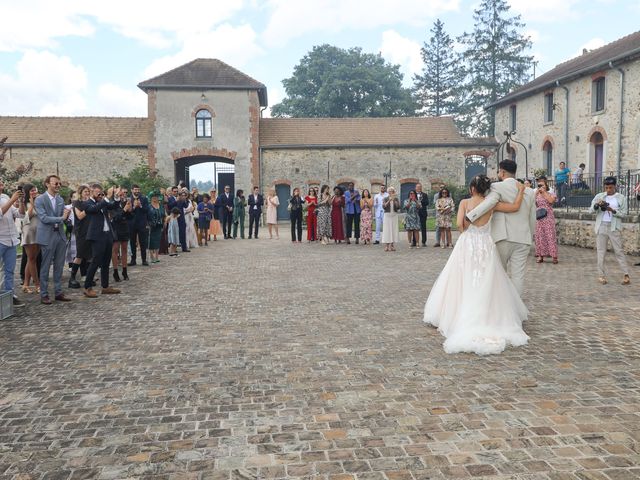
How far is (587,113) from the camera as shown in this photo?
1028 inches

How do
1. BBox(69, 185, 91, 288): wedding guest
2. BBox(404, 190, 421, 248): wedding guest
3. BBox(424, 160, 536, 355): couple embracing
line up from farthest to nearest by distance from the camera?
1. BBox(404, 190, 421, 248): wedding guest
2. BBox(69, 185, 91, 288): wedding guest
3. BBox(424, 160, 536, 355): couple embracing

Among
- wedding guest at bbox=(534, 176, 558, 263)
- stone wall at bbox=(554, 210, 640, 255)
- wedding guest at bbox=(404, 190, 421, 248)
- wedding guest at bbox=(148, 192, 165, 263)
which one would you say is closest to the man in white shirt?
wedding guest at bbox=(148, 192, 165, 263)

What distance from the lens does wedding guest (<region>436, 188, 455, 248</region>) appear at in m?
15.3

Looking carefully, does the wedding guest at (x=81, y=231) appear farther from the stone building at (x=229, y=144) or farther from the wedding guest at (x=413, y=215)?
the stone building at (x=229, y=144)

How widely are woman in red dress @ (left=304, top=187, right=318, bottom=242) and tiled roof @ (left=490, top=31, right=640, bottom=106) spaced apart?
14.7m

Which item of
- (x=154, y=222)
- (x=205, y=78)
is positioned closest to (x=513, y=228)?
(x=154, y=222)

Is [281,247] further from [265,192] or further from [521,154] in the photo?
[521,154]

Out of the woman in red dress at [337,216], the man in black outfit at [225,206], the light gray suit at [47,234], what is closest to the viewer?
the light gray suit at [47,234]

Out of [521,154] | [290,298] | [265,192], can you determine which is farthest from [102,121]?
[290,298]

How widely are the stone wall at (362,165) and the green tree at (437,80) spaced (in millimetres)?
24119

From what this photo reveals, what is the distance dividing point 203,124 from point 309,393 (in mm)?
29477

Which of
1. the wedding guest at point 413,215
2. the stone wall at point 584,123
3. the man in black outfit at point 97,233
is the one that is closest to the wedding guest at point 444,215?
the wedding guest at point 413,215

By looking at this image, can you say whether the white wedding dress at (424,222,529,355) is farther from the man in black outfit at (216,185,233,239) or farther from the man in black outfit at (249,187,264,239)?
the man in black outfit at (216,185,233,239)

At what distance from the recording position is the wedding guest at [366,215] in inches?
682
